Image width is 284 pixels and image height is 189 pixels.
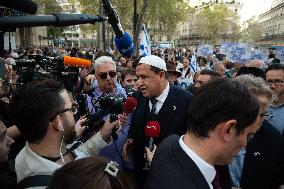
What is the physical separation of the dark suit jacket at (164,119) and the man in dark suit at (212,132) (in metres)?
1.46

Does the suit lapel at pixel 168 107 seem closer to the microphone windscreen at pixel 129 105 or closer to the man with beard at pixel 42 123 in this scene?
the microphone windscreen at pixel 129 105

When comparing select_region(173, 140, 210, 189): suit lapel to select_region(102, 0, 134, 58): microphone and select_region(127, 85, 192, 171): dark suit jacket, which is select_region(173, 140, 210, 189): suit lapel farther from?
select_region(127, 85, 192, 171): dark suit jacket

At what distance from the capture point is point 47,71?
3.46 meters

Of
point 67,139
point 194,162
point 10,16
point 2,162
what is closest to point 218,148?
point 194,162

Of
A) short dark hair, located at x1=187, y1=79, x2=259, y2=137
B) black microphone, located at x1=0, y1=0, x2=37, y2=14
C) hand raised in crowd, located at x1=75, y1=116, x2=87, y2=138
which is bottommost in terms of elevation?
hand raised in crowd, located at x1=75, y1=116, x2=87, y2=138

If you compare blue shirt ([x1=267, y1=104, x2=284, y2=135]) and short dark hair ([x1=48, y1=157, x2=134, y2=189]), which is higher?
short dark hair ([x1=48, y1=157, x2=134, y2=189])

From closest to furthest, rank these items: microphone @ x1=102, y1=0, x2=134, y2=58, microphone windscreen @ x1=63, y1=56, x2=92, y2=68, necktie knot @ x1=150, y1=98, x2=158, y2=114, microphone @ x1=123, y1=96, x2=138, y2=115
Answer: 1. microphone @ x1=102, y1=0, x2=134, y2=58
2. microphone @ x1=123, y1=96, x2=138, y2=115
3. necktie knot @ x1=150, y1=98, x2=158, y2=114
4. microphone windscreen @ x1=63, y1=56, x2=92, y2=68

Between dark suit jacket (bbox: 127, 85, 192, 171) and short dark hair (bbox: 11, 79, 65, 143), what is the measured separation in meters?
1.39

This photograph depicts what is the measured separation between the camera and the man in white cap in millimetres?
3244

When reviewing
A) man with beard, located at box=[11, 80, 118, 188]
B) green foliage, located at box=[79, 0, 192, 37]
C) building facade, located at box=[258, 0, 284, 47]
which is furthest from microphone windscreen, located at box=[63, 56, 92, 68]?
building facade, located at box=[258, 0, 284, 47]

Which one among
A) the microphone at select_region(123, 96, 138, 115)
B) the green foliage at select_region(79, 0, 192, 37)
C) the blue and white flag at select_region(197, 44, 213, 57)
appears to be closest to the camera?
the microphone at select_region(123, 96, 138, 115)

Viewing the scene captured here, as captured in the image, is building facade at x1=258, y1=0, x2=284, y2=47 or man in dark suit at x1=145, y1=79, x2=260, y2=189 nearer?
man in dark suit at x1=145, y1=79, x2=260, y2=189

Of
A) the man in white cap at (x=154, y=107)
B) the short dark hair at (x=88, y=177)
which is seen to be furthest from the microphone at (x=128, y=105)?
the short dark hair at (x=88, y=177)

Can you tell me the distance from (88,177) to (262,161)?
5.83 feet
